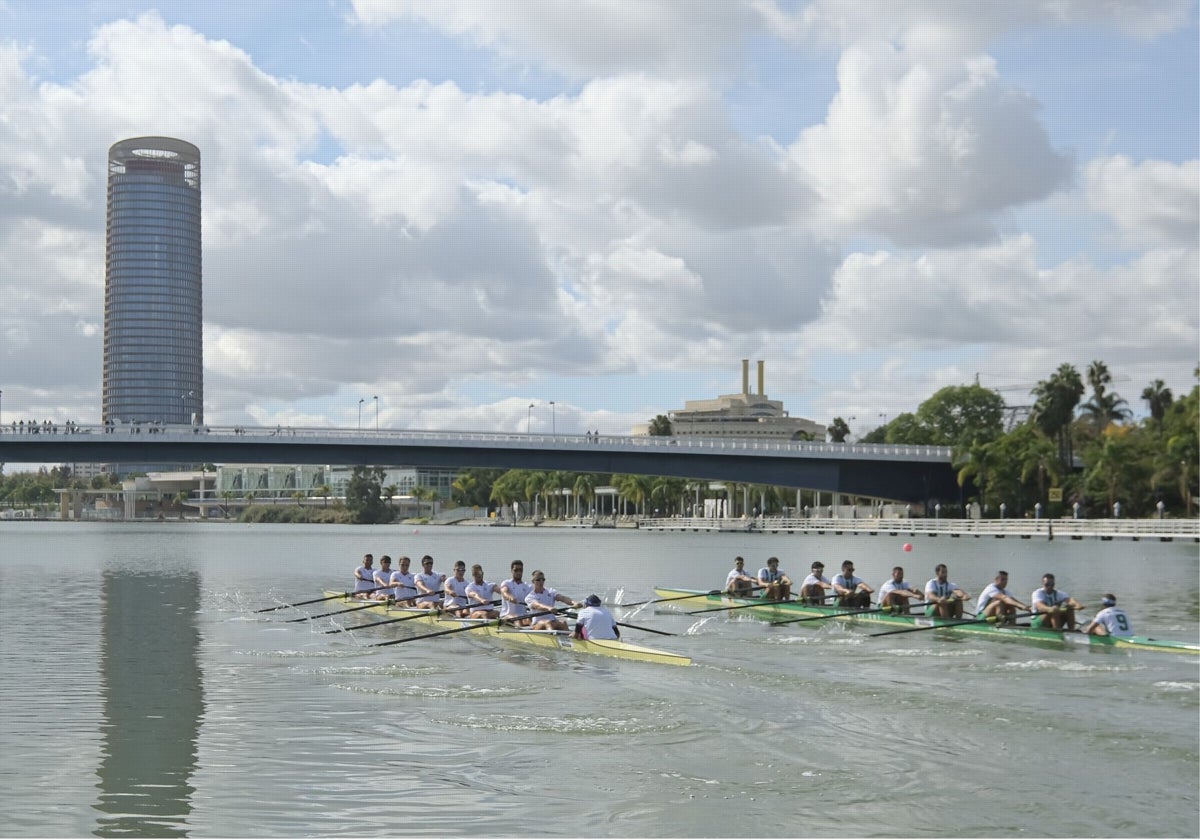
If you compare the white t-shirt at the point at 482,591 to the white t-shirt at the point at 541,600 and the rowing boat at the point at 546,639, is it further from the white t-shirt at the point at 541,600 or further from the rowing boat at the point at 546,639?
the white t-shirt at the point at 541,600

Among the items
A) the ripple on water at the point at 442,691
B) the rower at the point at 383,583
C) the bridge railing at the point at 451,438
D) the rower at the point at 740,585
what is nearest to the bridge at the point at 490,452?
the bridge railing at the point at 451,438

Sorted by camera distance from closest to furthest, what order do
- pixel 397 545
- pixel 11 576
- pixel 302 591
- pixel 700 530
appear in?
1. pixel 302 591
2. pixel 11 576
3. pixel 397 545
4. pixel 700 530

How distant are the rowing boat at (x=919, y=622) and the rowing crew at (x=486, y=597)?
5.65m

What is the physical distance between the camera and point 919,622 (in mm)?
28922

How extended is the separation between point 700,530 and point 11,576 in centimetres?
8915

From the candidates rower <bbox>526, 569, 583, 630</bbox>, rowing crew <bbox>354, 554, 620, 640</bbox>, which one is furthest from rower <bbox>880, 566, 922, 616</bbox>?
rower <bbox>526, 569, 583, 630</bbox>

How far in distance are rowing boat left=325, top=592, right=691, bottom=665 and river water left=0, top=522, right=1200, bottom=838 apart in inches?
13.9

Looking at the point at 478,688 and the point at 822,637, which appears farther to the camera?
the point at 822,637

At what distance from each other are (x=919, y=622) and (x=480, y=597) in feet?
32.8

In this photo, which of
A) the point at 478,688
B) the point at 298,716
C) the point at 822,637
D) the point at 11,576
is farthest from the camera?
the point at 11,576

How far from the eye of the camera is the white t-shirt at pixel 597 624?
23.5m

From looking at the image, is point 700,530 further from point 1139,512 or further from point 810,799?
point 810,799

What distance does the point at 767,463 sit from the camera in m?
101

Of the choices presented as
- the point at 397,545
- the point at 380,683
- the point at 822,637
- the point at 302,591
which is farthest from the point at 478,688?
the point at 397,545
